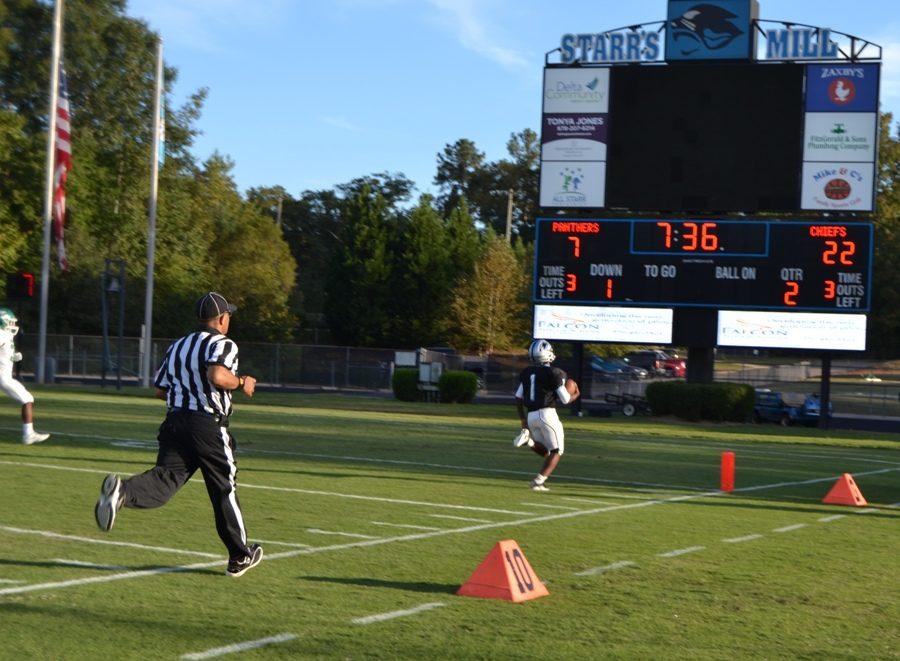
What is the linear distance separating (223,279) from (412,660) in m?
67.7

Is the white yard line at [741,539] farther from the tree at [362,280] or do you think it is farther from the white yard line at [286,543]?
the tree at [362,280]

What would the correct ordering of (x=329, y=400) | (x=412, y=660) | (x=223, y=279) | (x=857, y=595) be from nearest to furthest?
(x=412, y=660), (x=857, y=595), (x=329, y=400), (x=223, y=279)

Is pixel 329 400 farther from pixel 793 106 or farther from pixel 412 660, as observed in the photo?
pixel 412 660

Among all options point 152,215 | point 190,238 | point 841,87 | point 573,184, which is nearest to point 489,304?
point 190,238

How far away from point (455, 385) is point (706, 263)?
13547 millimetres

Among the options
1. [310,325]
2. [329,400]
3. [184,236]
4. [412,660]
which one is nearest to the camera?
[412,660]

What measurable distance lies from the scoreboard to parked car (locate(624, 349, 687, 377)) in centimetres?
3016

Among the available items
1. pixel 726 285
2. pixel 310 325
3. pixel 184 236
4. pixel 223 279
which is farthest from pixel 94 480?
pixel 310 325

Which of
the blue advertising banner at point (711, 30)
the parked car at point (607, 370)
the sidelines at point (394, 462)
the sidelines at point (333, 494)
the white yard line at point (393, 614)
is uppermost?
the blue advertising banner at point (711, 30)

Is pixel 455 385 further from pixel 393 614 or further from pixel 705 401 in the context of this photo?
pixel 393 614

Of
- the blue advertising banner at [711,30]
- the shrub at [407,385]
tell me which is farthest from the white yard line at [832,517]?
the shrub at [407,385]

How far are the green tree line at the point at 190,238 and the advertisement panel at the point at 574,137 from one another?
25608mm

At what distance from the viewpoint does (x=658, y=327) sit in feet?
111

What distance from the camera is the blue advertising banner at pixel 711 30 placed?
33500 millimetres
